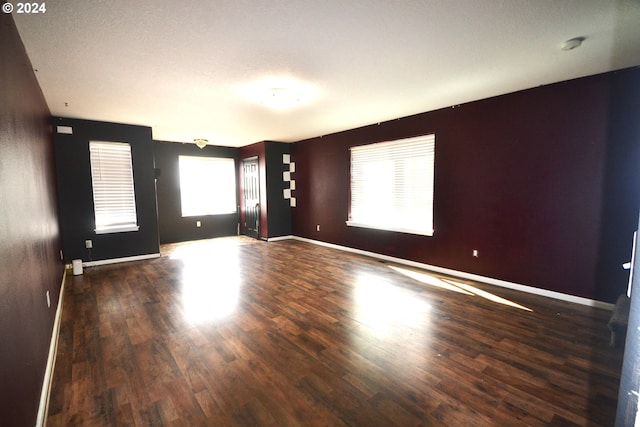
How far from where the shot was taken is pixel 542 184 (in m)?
3.37

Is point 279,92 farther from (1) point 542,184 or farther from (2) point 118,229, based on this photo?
(2) point 118,229

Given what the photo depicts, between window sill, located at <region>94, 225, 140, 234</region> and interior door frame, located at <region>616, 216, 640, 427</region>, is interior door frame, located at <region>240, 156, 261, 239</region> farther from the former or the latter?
interior door frame, located at <region>616, 216, 640, 427</region>

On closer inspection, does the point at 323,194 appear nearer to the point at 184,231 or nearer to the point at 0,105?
the point at 184,231

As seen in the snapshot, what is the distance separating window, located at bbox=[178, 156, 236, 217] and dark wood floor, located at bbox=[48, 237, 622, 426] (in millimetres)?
3767

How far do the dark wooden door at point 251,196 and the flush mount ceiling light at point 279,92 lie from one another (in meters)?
3.69

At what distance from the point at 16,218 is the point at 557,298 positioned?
16.4 ft

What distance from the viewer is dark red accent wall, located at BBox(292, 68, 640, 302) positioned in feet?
9.62

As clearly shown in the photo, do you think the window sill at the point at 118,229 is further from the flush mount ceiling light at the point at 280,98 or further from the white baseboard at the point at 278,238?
the flush mount ceiling light at the point at 280,98

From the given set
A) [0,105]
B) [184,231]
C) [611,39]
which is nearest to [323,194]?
[184,231]

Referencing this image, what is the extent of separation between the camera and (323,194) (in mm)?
6555

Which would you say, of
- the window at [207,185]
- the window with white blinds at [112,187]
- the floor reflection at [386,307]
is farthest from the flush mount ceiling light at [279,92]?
the window at [207,185]

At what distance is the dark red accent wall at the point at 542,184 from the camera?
2.93 metres

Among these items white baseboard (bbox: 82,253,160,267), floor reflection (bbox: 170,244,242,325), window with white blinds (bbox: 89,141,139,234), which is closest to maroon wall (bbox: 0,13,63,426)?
floor reflection (bbox: 170,244,242,325)

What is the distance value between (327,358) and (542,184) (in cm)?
322
